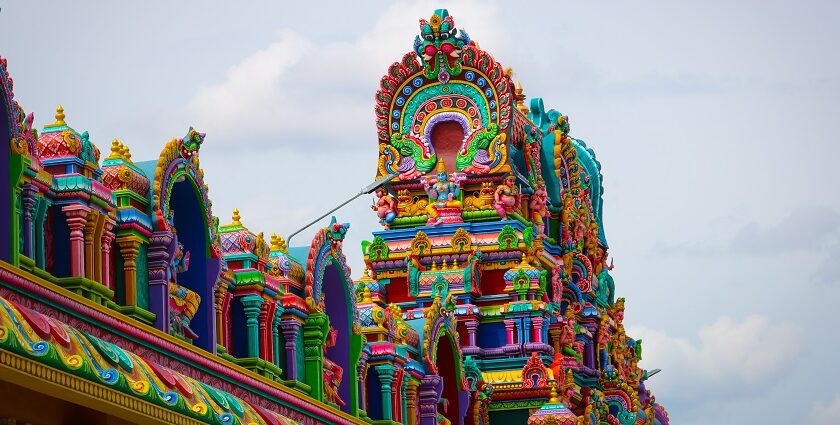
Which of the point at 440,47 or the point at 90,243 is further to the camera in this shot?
the point at 440,47

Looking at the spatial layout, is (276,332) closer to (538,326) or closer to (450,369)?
(450,369)

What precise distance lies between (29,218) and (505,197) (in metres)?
23.4

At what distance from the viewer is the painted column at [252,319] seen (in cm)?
3052

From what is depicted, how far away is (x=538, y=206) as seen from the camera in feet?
161

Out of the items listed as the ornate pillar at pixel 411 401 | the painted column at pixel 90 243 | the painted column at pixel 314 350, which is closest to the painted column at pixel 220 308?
the painted column at pixel 314 350

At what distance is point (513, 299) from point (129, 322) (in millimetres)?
21833

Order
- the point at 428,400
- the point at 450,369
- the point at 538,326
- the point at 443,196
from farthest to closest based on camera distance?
the point at 443,196
the point at 538,326
the point at 450,369
the point at 428,400

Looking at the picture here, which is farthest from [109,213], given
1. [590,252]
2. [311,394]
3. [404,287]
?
[590,252]

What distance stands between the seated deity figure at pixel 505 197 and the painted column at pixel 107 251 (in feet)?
69.5

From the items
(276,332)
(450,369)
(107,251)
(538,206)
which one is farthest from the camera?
(538,206)

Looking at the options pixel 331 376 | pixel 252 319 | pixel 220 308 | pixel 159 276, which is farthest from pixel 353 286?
pixel 159 276

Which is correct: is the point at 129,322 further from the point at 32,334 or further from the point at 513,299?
the point at 513,299

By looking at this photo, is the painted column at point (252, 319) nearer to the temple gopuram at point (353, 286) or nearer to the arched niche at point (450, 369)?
the temple gopuram at point (353, 286)

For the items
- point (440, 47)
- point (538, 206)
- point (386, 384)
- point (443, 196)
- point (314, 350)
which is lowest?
point (314, 350)
